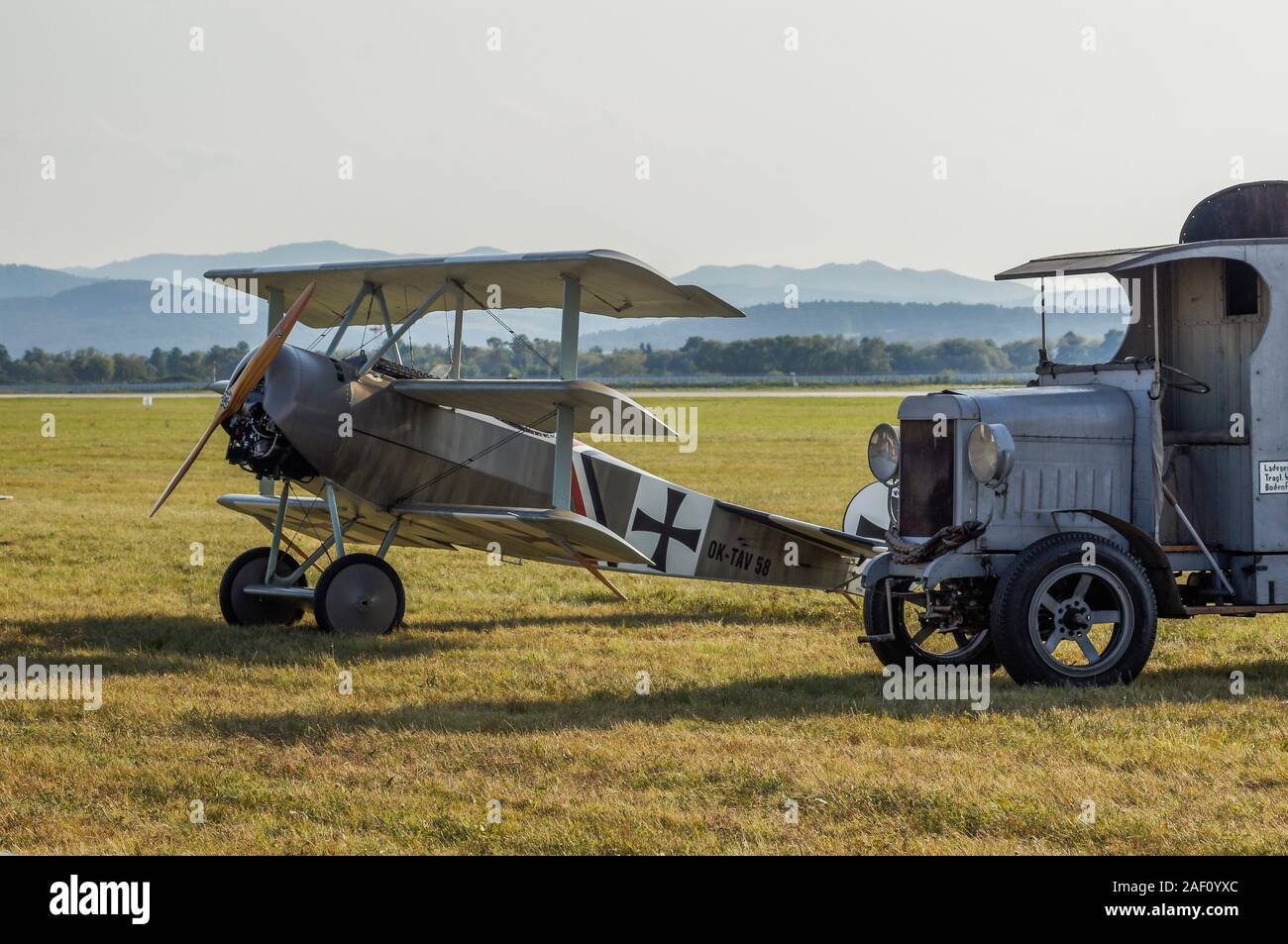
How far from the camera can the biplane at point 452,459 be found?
413 inches

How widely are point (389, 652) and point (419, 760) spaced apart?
326 cm

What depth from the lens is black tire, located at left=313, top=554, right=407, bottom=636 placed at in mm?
10422

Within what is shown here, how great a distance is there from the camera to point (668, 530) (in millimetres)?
11883

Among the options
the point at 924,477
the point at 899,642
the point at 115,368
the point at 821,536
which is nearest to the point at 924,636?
the point at 899,642

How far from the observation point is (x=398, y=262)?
36.0ft

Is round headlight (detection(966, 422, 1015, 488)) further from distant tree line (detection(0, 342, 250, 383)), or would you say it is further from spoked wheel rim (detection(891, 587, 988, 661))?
distant tree line (detection(0, 342, 250, 383))

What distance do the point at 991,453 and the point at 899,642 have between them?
1.50 m

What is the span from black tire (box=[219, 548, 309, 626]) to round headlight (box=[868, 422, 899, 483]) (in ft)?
15.5

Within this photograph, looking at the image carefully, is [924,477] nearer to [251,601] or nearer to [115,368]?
[251,601]

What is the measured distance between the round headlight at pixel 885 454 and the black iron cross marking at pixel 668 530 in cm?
291

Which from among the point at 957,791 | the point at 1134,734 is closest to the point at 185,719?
the point at 957,791
